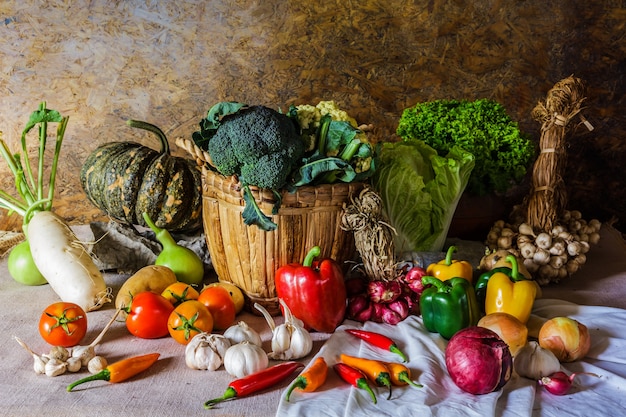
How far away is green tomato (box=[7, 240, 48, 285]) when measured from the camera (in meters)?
2.52

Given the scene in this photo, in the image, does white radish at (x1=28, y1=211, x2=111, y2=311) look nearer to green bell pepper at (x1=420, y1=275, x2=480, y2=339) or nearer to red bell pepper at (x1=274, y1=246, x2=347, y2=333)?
red bell pepper at (x1=274, y1=246, x2=347, y2=333)

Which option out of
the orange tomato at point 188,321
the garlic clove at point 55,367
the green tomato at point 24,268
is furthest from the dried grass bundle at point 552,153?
the green tomato at point 24,268

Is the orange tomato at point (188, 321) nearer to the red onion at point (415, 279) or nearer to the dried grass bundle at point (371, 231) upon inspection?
the dried grass bundle at point (371, 231)

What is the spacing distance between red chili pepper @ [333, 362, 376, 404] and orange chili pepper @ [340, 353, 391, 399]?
0.03 m

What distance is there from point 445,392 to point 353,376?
0.25m

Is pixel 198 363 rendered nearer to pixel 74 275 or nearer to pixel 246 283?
pixel 246 283

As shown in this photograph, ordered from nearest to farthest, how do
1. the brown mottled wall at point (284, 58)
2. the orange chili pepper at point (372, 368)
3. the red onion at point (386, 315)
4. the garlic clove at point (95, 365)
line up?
the orange chili pepper at point (372, 368) → the garlic clove at point (95, 365) → the red onion at point (386, 315) → the brown mottled wall at point (284, 58)

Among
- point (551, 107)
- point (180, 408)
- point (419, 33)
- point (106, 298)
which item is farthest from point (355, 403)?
point (419, 33)

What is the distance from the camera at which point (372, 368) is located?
1758 mm

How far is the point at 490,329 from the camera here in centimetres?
188

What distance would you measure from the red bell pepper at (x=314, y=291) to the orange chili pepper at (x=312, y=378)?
0.31 m

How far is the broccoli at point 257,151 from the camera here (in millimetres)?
1990

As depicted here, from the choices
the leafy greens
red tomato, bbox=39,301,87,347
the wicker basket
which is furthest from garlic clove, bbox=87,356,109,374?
the leafy greens

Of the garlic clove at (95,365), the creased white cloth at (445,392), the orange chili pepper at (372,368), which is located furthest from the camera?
the garlic clove at (95,365)
